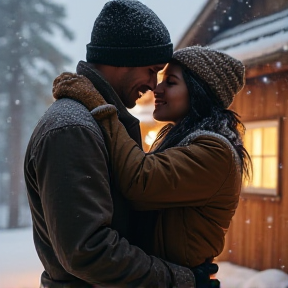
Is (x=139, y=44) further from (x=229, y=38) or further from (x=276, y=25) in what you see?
(x=229, y=38)

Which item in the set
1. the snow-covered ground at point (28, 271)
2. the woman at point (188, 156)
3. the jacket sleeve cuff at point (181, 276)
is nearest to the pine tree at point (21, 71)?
the snow-covered ground at point (28, 271)

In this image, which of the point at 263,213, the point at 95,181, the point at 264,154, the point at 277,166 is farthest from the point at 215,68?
the point at 264,154

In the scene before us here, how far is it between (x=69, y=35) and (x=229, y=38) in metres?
7.39

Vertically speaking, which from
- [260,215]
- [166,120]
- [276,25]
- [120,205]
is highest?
[276,25]

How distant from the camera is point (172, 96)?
1.72 m

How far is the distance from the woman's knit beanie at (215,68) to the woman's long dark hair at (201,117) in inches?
0.8

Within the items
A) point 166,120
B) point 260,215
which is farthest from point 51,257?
point 260,215

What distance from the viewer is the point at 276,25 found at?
15.7 feet

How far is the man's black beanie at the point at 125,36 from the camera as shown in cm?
144

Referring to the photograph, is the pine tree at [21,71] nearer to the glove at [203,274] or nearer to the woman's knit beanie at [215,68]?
the woman's knit beanie at [215,68]

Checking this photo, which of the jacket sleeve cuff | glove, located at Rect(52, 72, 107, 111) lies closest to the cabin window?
the jacket sleeve cuff

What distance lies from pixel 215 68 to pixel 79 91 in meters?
0.59

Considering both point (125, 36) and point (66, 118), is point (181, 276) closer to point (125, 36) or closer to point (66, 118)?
point (66, 118)

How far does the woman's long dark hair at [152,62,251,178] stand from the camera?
1620 mm
